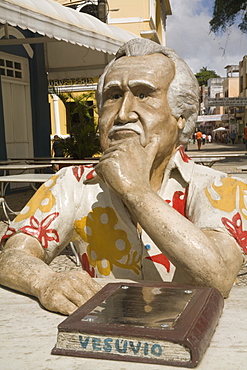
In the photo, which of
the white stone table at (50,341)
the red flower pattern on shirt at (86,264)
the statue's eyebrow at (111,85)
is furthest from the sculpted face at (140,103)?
the white stone table at (50,341)

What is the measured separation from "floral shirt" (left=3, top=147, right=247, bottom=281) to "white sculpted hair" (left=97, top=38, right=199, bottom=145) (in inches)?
5.1

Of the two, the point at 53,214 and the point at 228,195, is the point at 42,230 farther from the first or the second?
the point at 228,195

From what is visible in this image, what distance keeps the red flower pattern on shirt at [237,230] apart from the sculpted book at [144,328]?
0.34 metres

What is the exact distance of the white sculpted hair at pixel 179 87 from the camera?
1.69 m

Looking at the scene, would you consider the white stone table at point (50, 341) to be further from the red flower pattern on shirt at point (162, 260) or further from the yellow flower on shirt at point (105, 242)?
the yellow flower on shirt at point (105, 242)

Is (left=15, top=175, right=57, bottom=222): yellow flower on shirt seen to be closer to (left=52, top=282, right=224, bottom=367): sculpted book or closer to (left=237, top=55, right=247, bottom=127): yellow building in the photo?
(left=52, top=282, right=224, bottom=367): sculpted book

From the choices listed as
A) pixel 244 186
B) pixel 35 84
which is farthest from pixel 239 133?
pixel 244 186

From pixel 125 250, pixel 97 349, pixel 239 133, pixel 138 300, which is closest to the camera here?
pixel 97 349

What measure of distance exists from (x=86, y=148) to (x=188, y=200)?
810cm

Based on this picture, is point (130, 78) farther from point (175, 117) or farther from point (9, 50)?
point (9, 50)

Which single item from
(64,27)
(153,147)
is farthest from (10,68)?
(153,147)

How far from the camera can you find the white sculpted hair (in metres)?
1.69

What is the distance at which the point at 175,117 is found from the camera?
1.70m

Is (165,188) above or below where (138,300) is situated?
above
